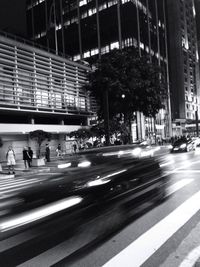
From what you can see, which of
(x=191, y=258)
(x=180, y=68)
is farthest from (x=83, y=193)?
(x=180, y=68)

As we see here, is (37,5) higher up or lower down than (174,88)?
higher up

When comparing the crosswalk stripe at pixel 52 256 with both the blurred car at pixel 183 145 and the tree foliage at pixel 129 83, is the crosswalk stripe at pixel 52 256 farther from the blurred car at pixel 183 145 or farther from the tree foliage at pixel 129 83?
the tree foliage at pixel 129 83

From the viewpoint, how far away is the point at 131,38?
6462 centimetres

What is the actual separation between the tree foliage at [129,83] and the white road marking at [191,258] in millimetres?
28464

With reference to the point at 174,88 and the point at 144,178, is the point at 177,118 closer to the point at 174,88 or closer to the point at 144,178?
the point at 174,88

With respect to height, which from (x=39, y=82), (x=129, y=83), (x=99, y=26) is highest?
(x=99, y=26)

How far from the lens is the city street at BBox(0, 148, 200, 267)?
456cm

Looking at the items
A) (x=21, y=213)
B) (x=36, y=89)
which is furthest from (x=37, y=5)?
(x=21, y=213)

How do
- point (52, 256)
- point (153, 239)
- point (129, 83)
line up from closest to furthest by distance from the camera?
point (52, 256)
point (153, 239)
point (129, 83)

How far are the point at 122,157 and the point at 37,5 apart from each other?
7791 centimetres

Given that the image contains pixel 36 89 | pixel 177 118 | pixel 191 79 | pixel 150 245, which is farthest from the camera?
pixel 191 79

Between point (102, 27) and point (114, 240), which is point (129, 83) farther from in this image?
point (102, 27)

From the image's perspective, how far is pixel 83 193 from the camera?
941cm

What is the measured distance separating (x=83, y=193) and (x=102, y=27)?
63.4m
